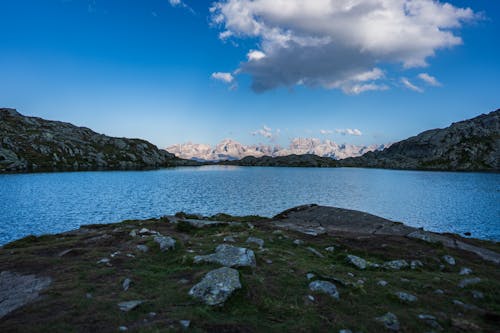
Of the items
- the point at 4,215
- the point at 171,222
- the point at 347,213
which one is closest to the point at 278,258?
the point at 171,222

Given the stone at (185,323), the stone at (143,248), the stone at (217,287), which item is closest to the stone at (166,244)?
the stone at (143,248)

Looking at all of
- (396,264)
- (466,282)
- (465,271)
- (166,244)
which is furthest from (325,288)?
(465,271)

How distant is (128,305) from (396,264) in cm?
1913

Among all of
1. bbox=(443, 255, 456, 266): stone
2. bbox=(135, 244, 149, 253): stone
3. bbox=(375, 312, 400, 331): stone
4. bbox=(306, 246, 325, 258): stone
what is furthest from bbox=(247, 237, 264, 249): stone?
bbox=(443, 255, 456, 266): stone

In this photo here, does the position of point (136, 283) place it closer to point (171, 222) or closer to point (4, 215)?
point (171, 222)

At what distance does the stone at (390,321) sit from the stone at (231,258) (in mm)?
7775

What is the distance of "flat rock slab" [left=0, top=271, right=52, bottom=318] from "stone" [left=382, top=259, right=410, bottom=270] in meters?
22.1

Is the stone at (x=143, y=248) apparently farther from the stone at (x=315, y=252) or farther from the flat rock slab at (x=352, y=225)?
the flat rock slab at (x=352, y=225)

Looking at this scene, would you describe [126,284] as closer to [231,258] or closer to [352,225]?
[231,258]

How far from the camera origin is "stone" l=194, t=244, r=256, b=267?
17.5 meters

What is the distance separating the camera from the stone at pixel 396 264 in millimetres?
21109

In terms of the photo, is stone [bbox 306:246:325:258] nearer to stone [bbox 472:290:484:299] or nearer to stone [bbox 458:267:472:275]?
stone [bbox 472:290:484:299]

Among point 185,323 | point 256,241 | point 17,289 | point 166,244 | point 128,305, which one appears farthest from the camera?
point 256,241

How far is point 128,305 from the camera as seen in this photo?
486 inches
